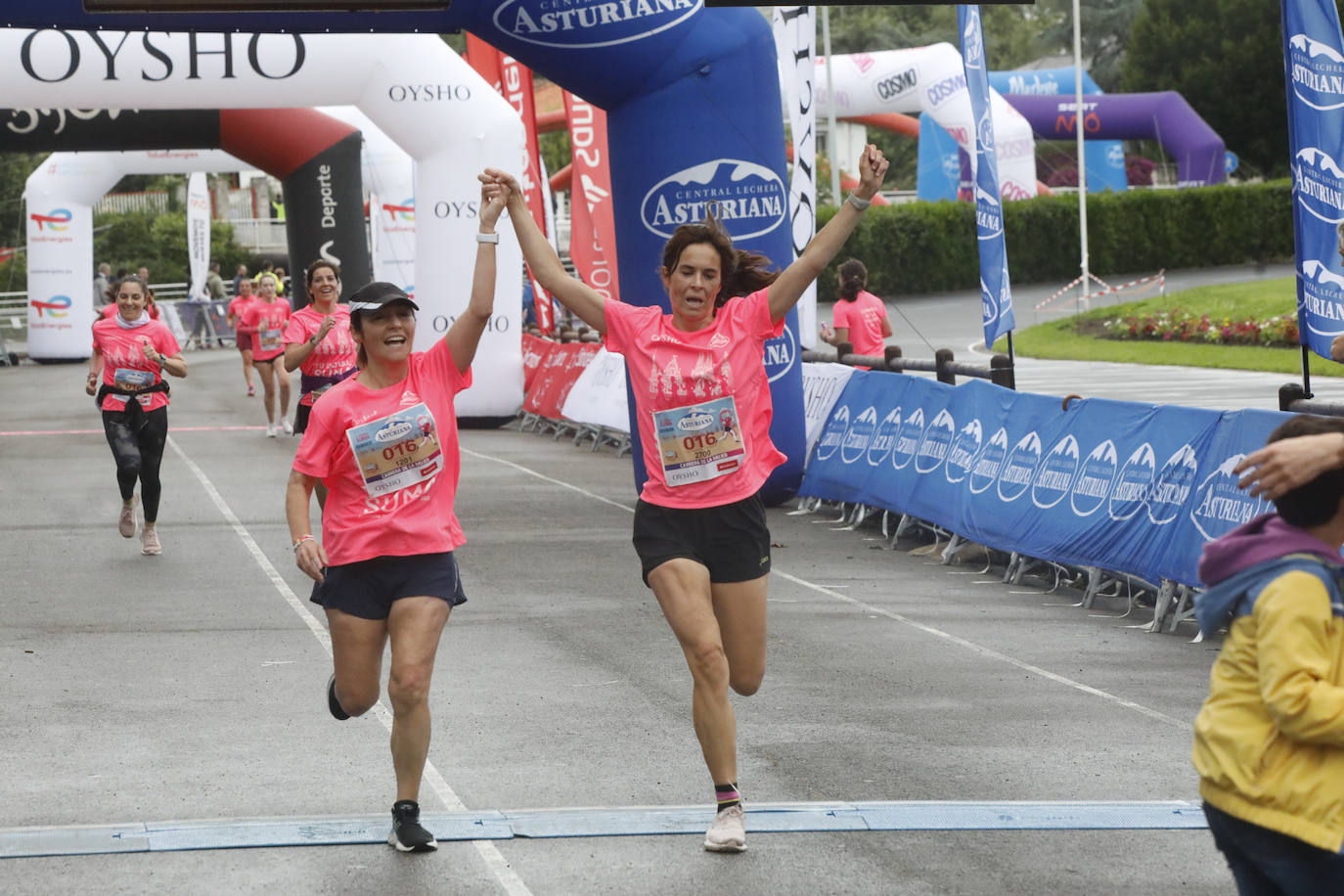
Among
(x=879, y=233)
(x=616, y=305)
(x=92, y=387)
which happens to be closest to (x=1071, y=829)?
(x=616, y=305)

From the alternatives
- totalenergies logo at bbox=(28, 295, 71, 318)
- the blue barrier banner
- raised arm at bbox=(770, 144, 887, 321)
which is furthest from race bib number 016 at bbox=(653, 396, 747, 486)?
totalenergies logo at bbox=(28, 295, 71, 318)

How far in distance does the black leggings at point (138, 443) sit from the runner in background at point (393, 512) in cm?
723

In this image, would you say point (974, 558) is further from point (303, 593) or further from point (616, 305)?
point (616, 305)

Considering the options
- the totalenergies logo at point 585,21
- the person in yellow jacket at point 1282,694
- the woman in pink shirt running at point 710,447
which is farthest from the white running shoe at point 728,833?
the totalenergies logo at point 585,21

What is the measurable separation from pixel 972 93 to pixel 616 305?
936 cm

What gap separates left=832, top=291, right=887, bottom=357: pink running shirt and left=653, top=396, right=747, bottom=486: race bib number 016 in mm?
10598

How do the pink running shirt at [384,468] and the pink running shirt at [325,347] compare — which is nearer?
the pink running shirt at [384,468]

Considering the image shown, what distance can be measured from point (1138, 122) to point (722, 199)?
37.4m

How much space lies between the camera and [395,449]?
18.2 feet

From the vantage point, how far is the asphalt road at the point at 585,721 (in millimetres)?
5352

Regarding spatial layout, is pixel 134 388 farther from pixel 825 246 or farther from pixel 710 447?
pixel 825 246

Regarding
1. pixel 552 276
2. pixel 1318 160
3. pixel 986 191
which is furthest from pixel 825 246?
pixel 986 191

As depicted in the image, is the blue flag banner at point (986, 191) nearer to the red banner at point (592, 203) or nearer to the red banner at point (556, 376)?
the red banner at point (592, 203)

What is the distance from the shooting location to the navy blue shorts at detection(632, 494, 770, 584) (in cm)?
566
